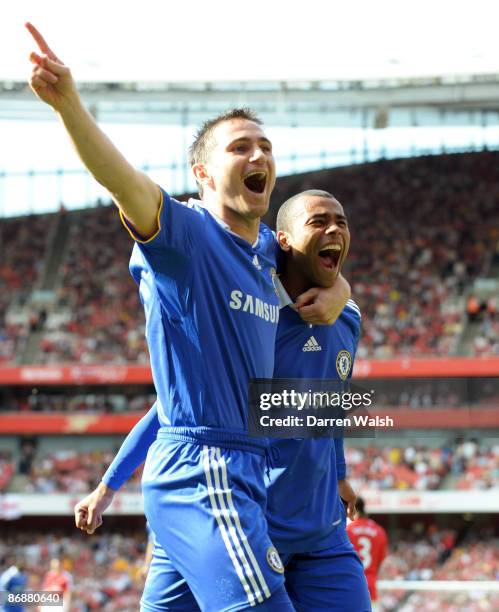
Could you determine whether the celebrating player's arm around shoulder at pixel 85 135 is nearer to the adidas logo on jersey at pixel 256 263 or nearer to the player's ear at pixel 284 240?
the adidas logo on jersey at pixel 256 263

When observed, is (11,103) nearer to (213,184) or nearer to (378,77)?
(378,77)

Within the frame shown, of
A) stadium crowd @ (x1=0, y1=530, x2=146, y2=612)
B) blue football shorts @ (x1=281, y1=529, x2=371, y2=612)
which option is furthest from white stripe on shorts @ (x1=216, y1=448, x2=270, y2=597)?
stadium crowd @ (x1=0, y1=530, x2=146, y2=612)

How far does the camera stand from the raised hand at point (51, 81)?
8.13ft

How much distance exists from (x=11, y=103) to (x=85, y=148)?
77.1 feet

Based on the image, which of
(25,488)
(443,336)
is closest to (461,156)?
(443,336)

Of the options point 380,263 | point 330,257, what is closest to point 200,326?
point 330,257

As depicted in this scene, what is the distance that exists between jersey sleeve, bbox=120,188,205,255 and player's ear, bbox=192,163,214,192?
30cm

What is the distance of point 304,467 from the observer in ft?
12.3

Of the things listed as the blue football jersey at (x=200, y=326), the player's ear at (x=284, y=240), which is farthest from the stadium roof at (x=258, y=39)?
the blue football jersey at (x=200, y=326)

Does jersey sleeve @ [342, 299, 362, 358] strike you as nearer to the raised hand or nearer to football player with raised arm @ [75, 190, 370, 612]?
football player with raised arm @ [75, 190, 370, 612]

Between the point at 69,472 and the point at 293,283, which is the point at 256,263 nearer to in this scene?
the point at 293,283

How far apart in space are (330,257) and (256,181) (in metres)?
0.73

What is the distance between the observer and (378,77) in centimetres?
2256

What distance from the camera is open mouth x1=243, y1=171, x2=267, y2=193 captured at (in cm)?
317
